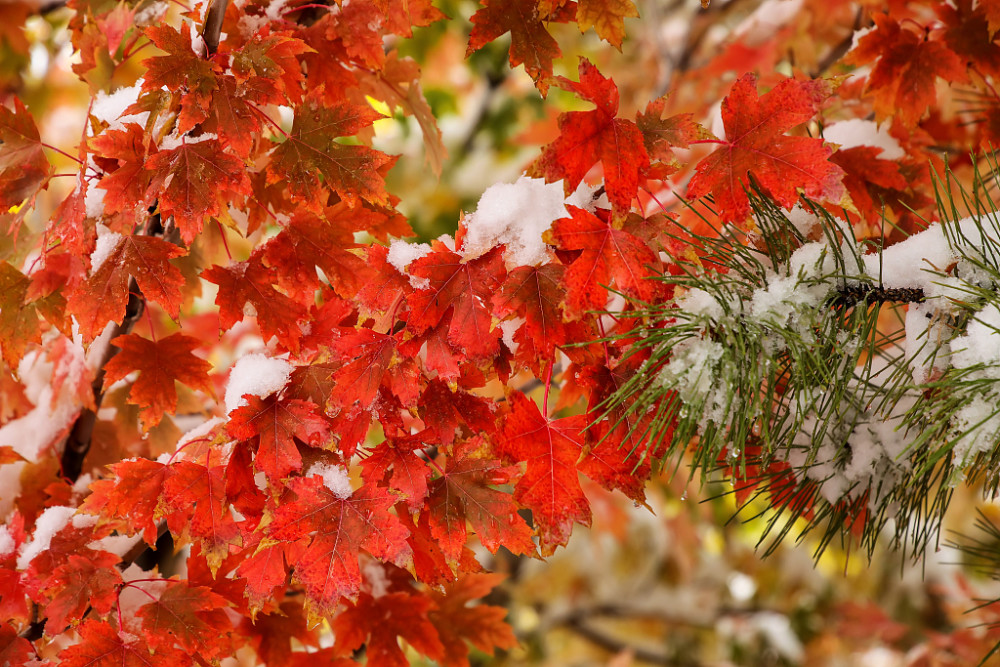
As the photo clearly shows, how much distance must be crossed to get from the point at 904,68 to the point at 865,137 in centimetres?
12

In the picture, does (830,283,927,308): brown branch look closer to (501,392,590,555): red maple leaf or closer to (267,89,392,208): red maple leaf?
(501,392,590,555): red maple leaf

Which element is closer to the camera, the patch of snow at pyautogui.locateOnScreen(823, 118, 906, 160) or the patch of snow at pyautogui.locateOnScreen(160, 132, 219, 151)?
the patch of snow at pyautogui.locateOnScreen(160, 132, 219, 151)

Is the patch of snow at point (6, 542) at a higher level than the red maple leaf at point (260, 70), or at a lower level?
lower

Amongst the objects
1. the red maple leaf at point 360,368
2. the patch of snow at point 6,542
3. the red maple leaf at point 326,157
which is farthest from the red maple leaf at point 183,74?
the patch of snow at point 6,542

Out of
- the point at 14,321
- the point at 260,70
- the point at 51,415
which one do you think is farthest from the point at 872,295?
the point at 51,415

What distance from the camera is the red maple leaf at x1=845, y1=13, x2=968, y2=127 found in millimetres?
1202

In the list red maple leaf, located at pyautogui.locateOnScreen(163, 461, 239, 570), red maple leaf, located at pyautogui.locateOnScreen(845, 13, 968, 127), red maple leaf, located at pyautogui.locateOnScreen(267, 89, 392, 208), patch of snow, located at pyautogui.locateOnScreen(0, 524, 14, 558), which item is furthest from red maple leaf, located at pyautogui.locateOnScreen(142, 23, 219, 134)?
red maple leaf, located at pyautogui.locateOnScreen(845, 13, 968, 127)

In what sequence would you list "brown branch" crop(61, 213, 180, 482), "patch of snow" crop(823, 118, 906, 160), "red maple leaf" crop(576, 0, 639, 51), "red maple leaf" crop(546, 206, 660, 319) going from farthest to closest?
"patch of snow" crop(823, 118, 906, 160) → "brown branch" crop(61, 213, 180, 482) → "red maple leaf" crop(576, 0, 639, 51) → "red maple leaf" crop(546, 206, 660, 319)

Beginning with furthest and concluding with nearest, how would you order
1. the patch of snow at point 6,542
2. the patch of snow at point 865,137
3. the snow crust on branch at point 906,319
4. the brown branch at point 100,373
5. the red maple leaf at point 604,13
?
the patch of snow at point 865,137, the brown branch at point 100,373, the patch of snow at point 6,542, the red maple leaf at point 604,13, the snow crust on branch at point 906,319

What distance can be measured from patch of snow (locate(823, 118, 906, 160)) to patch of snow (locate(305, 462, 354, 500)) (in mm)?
985

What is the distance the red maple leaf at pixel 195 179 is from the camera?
2.93ft

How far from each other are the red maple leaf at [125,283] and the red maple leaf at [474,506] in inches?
16.7

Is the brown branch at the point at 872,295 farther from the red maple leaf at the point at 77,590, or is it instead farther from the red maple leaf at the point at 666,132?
the red maple leaf at the point at 77,590

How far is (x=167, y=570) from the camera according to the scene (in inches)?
57.8
